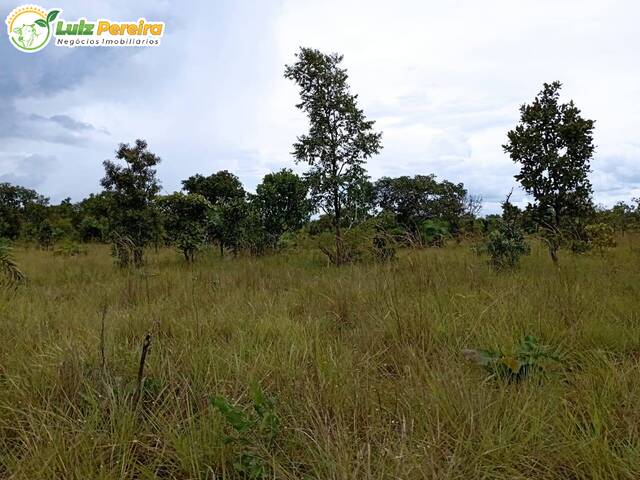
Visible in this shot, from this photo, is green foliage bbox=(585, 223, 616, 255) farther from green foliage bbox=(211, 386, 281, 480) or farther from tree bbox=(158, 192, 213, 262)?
tree bbox=(158, 192, 213, 262)

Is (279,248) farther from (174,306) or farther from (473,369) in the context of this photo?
(473,369)

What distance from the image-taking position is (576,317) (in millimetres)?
2953

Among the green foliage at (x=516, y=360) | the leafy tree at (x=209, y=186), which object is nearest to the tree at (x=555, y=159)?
the green foliage at (x=516, y=360)

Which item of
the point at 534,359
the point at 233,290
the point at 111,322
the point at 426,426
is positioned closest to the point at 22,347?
the point at 111,322

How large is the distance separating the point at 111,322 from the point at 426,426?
2.92 m

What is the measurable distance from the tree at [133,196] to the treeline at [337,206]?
A: 25 mm

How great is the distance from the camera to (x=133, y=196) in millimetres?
9344

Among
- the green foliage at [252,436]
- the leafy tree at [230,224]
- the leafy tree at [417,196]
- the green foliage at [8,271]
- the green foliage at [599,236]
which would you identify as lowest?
the green foliage at [252,436]

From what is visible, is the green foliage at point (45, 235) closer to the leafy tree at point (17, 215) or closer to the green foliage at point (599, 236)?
the leafy tree at point (17, 215)

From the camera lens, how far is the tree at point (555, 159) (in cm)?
665

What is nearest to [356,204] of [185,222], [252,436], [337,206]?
[337,206]

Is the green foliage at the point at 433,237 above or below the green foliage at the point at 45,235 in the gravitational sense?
below

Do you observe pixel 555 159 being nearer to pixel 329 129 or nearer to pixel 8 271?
pixel 329 129

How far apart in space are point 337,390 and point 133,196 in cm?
905
